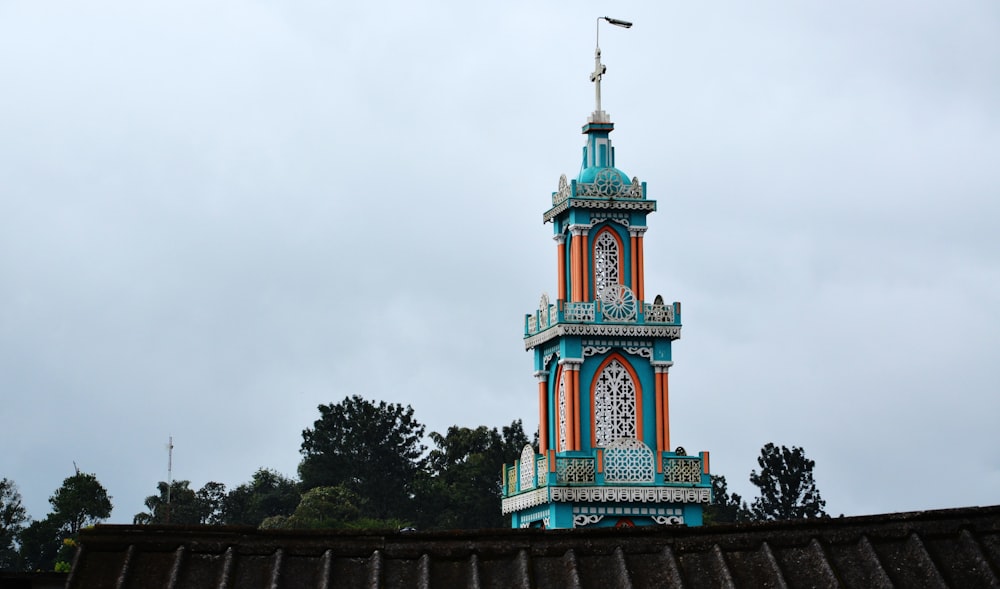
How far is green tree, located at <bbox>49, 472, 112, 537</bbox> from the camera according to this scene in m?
75.3

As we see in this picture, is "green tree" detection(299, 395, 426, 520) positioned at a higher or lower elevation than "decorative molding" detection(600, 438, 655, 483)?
higher

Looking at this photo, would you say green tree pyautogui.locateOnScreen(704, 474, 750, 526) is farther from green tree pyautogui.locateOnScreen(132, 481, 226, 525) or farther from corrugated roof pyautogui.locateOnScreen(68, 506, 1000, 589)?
corrugated roof pyautogui.locateOnScreen(68, 506, 1000, 589)

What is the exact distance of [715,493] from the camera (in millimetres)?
74438

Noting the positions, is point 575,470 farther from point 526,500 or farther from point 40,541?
point 40,541

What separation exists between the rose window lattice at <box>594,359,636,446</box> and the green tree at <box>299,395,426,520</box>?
43.1m

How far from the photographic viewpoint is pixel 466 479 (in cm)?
7394

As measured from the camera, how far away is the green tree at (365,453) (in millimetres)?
77125

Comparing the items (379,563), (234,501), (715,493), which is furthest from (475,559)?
(234,501)

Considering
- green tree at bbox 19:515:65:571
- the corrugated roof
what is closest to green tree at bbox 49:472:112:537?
green tree at bbox 19:515:65:571

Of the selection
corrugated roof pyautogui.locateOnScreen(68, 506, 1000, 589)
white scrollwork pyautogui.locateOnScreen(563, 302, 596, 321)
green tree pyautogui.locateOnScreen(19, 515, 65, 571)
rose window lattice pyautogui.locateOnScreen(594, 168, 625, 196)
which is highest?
green tree pyautogui.locateOnScreen(19, 515, 65, 571)

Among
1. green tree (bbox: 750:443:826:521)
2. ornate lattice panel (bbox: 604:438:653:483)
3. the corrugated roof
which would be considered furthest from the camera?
green tree (bbox: 750:443:826:521)

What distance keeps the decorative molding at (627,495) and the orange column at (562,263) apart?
4561mm

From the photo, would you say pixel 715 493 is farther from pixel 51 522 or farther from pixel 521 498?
pixel 521 498

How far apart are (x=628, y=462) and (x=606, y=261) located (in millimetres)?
4437
